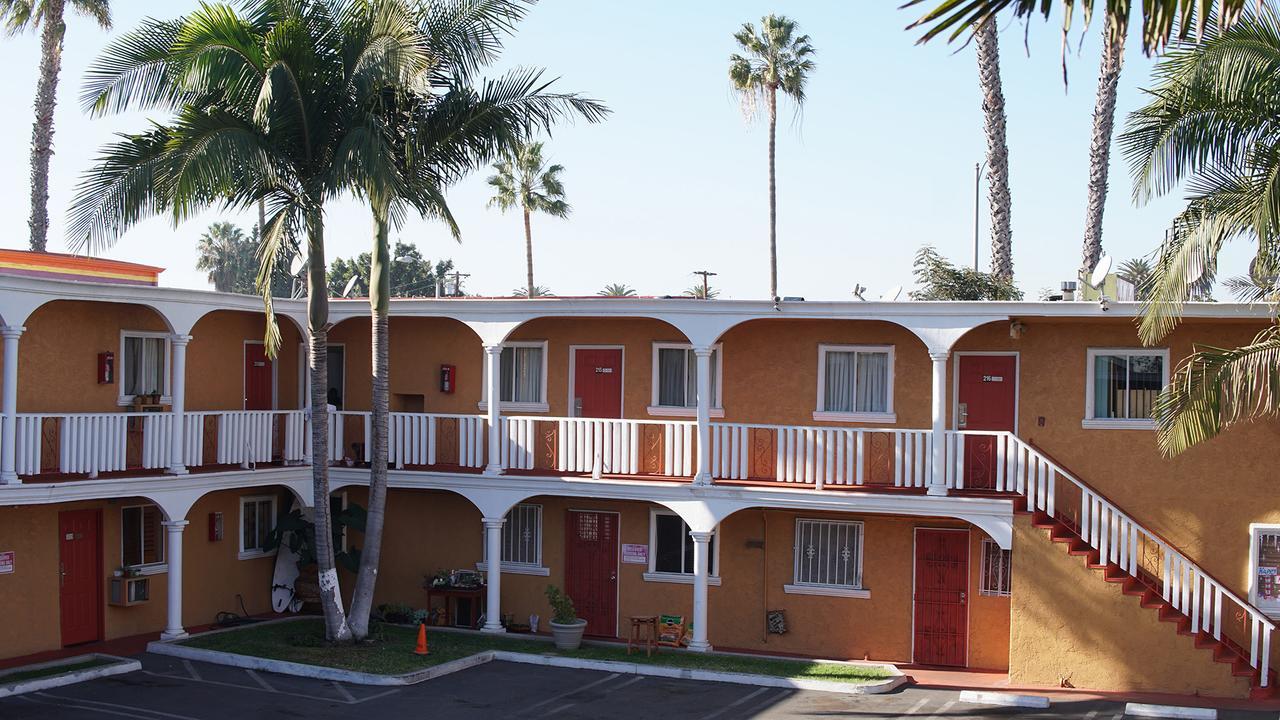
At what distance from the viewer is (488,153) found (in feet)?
61.5

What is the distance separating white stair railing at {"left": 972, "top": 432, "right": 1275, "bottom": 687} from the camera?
1667cm

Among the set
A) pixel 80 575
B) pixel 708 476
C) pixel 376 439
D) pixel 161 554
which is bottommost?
pixel 80 575

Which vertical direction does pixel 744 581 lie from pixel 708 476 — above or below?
below

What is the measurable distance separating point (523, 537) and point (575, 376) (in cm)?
309

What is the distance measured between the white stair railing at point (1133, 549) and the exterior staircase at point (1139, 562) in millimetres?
14

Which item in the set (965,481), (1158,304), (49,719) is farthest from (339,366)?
(1158,304)

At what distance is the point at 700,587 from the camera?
63.4 ft

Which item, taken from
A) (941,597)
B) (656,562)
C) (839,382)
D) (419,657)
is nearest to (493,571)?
(419,657)

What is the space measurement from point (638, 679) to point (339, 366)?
362 inches

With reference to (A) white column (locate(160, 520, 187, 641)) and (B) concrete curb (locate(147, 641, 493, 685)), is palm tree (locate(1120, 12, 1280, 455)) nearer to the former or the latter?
(B) concrete curb (locate(147, 641, 493, 685))

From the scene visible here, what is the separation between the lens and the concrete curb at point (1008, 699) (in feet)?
53.5

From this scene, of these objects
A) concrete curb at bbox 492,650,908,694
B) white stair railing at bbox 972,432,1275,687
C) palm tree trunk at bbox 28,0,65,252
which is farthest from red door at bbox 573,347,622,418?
palm tree trunk at bbox 28,0,65,252

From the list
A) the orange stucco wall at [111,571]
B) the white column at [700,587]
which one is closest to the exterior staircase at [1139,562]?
the white column at [700,587]

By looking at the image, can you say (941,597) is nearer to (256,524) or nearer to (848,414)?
(848,414)
